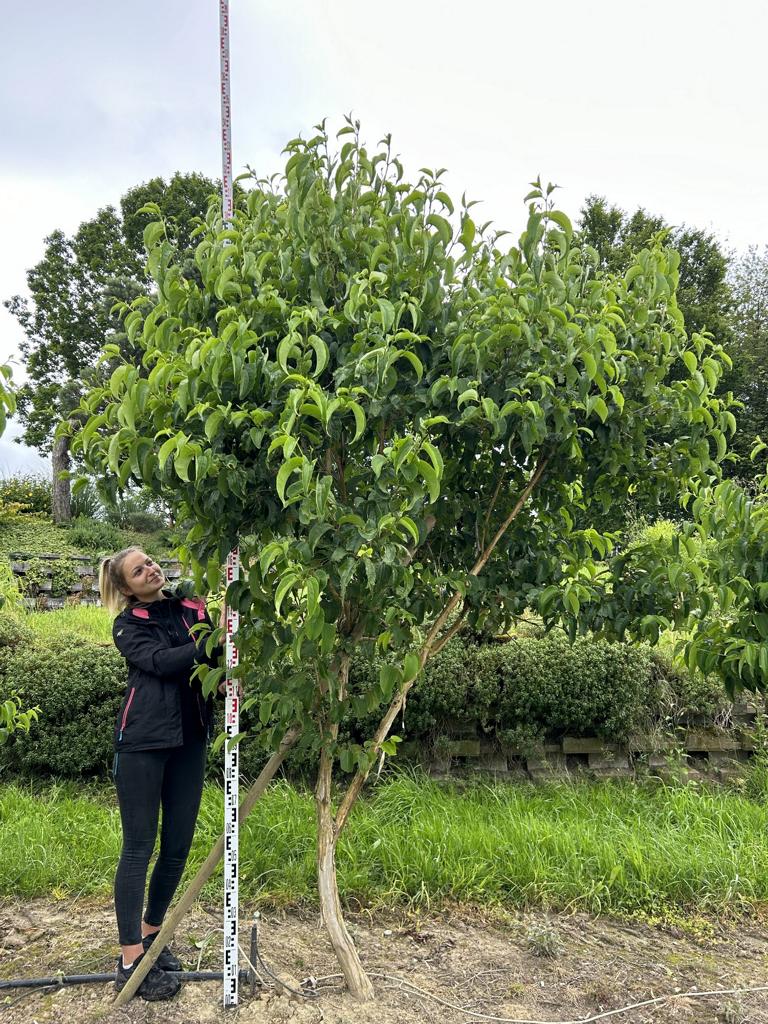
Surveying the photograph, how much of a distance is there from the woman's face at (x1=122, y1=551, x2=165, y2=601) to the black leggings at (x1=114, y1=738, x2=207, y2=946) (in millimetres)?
652

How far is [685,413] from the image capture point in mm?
2844

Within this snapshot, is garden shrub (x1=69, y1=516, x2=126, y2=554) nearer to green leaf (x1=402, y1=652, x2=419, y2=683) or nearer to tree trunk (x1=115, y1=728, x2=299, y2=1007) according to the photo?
tree trunk (x1=115, y1=728, x2=299, y2=1007)

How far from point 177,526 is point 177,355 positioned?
3.10ft

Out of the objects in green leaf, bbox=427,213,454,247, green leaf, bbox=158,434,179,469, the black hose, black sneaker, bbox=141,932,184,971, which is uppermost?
green leaf, bbox=427,213,454,247

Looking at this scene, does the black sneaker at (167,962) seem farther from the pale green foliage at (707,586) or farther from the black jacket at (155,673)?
the pale green foliage at (707,586)

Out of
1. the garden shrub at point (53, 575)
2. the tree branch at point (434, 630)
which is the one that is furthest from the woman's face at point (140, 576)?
the garden shrub at point (53, 575)

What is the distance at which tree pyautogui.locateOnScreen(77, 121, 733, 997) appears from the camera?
236 centimetres

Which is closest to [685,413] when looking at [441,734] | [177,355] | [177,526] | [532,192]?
[532,192]

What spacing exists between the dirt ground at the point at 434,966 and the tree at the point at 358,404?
386 mm

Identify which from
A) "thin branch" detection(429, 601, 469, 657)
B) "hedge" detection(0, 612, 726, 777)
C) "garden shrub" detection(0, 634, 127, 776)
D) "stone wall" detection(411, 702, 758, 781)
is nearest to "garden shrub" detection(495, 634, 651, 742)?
"hedge" detection(0, 612, 726, 777)

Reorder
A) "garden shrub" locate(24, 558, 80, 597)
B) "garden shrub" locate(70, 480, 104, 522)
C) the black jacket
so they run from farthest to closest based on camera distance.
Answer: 1. "garden shrub" locate(70, 480, 104, 522)
2. "garden shrub" locate(24, 558, 80, 597)
3. the black jacket

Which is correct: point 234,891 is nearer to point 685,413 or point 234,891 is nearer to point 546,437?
point 546,437

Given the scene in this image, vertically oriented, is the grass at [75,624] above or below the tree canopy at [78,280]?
below

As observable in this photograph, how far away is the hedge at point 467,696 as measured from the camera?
5.32 m
